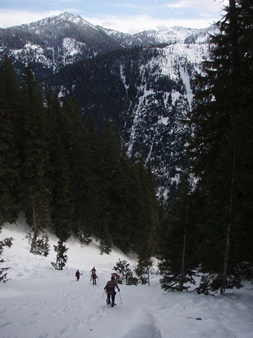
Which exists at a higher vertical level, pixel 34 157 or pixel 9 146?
pixel 9 146

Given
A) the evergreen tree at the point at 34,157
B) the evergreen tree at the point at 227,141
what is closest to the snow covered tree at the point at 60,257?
the evergreen tree at the point at 34,157

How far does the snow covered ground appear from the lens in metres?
9.71

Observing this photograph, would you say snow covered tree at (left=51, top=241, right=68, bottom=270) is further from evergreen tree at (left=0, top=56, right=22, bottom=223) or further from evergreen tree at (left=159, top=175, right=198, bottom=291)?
evergreen tree at (left=159, top=175, right=198, bottom=291)

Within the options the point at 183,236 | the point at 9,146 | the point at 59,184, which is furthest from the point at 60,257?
the point at 183,236

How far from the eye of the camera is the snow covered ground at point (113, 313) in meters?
9.71

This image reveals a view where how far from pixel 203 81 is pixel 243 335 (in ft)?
35.1

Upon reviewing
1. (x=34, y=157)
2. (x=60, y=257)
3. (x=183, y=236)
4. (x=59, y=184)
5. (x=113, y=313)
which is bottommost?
(x=60, y=257)

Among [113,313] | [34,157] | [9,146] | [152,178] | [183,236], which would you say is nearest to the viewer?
[113,313]

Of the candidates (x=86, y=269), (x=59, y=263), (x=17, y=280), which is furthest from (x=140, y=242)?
(x=17, y=280)

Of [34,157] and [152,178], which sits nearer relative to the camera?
[34,157]

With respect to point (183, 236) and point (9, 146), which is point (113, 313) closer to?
point (183, 236)

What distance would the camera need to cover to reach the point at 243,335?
8.80 meters

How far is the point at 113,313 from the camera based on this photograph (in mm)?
13195

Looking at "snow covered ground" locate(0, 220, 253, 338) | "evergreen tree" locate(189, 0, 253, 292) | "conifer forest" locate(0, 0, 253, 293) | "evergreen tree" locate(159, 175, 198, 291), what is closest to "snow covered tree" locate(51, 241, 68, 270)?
"conifer forest" locate(0, 0, 253, 293)
